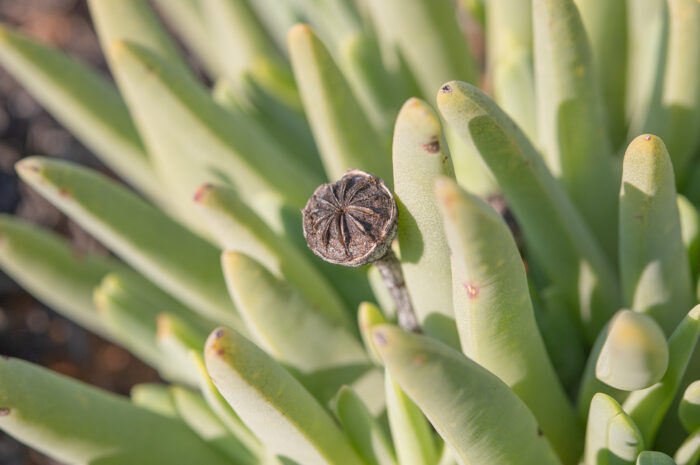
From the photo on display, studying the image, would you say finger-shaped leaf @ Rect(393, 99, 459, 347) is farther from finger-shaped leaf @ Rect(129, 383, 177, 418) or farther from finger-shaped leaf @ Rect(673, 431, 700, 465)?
finger-shaped leaf @ Rect(129, 383, 177, 418)

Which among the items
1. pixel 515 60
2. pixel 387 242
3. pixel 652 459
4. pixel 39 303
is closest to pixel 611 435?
pixel 652 459

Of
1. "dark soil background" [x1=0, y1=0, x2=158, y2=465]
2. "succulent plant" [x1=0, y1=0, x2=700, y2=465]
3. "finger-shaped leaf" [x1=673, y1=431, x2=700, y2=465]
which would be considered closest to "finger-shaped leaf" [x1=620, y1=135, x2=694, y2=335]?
"succulent plant" [x1=0, y1=0, x2=700, y2=465]

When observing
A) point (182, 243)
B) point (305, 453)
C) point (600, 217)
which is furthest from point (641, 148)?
point (182, 243)

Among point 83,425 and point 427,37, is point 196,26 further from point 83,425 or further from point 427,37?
point 83,425

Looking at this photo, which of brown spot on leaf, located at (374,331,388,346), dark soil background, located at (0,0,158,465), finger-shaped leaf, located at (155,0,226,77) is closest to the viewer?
brown spot on leaf, located at (374,331,388,346)

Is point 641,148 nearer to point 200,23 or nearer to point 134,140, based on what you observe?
point 134,140

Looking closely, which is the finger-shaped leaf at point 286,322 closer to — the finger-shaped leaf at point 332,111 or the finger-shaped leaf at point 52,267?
the finger-shaped leaf at point 332,111
